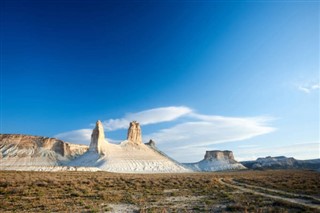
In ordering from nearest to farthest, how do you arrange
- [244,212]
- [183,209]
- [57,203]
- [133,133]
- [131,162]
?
[244,212] → [183,209] → [57,203] → [131,162] → [133,133]

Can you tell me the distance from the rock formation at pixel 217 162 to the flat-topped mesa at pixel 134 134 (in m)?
41.2

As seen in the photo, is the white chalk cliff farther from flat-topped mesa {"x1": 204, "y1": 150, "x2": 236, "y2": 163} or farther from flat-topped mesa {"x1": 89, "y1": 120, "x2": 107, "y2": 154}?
flat-topped mesa {"x1": 204, "y1": 150, "x2": 236, "y2": 163}

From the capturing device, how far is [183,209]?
1600 centimetres

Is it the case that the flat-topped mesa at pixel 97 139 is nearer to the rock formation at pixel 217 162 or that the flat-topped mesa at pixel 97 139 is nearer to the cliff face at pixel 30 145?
the cliff face at pixel 30 145

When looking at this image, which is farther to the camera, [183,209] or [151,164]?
[151,164]

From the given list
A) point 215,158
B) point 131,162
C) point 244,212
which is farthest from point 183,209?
point 215,158

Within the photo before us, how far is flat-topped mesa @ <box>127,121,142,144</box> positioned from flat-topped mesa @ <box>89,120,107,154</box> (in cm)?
1927

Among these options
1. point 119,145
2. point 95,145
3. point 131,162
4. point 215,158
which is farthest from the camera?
point 215,158

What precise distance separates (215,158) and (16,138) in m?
128

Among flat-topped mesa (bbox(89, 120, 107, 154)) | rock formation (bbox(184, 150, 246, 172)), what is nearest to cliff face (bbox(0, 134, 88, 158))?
flat-topped mesa (bbox(89, 120, 107, 154))

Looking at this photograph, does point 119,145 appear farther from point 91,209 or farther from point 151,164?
point 91,209

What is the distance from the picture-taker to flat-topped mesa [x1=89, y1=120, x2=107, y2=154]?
126m

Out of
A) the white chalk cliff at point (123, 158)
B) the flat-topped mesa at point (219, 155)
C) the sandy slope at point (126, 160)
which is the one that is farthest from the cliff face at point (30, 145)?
the flat-topped mesa at point (219, 155)

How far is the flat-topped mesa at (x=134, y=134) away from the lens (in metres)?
149
